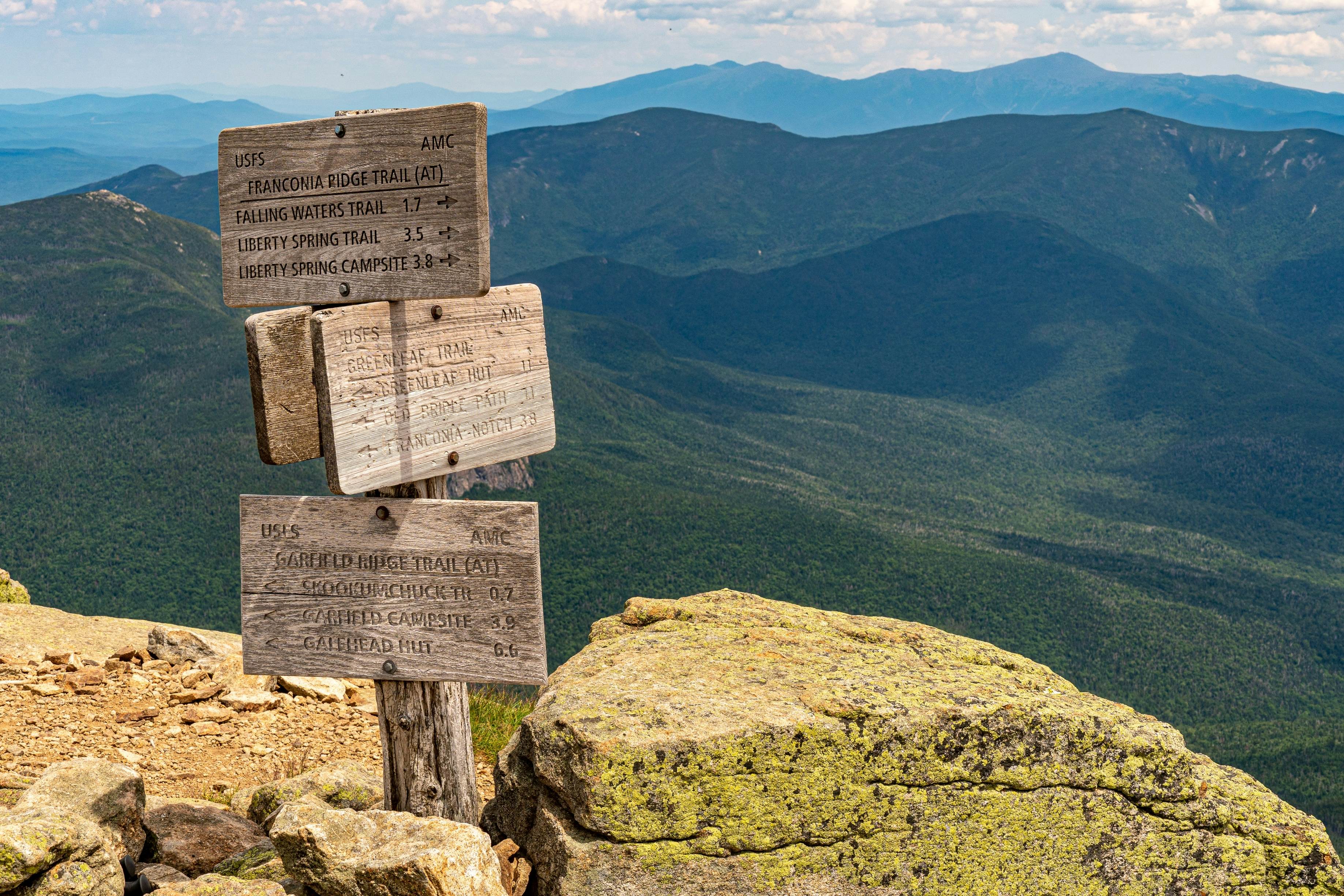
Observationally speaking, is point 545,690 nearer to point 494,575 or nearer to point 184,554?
point 494,575

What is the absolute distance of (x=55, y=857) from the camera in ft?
19.3

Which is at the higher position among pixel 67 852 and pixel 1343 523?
pixel 67 852

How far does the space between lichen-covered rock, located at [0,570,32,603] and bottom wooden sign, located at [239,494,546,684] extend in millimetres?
10204

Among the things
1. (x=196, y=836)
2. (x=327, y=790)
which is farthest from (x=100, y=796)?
(x=327, y=790)

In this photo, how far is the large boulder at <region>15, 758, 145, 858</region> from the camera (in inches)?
268

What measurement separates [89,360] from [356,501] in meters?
95.1

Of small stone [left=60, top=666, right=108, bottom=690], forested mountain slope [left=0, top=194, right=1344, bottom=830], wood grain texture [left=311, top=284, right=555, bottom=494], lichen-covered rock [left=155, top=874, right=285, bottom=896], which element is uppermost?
wood grain texture [left=311, top=284, right=555, bottom=494]

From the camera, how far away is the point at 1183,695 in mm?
61906

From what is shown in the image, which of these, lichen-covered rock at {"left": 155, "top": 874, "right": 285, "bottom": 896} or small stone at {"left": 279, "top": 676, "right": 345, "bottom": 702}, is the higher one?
lichen-covered rock at {"left": 155, "top": 874, "right": 285, "bottom": 896}

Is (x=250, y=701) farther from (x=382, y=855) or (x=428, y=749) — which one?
(x=382, y=855)

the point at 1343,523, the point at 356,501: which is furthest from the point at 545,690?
the point at 1343,523

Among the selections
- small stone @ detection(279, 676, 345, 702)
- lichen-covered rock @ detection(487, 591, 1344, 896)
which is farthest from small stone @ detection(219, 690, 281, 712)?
lichen-covered rock @ detection(487, 591, 1344, 896)

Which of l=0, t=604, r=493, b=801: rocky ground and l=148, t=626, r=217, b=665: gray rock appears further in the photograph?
l=148, t=626, r=217, b=665: gray rock

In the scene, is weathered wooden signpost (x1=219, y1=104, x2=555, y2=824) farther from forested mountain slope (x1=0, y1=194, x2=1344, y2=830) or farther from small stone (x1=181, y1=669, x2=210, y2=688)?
forested mountain slope (x1=0, y1=194, x2=1344, y2=830)
